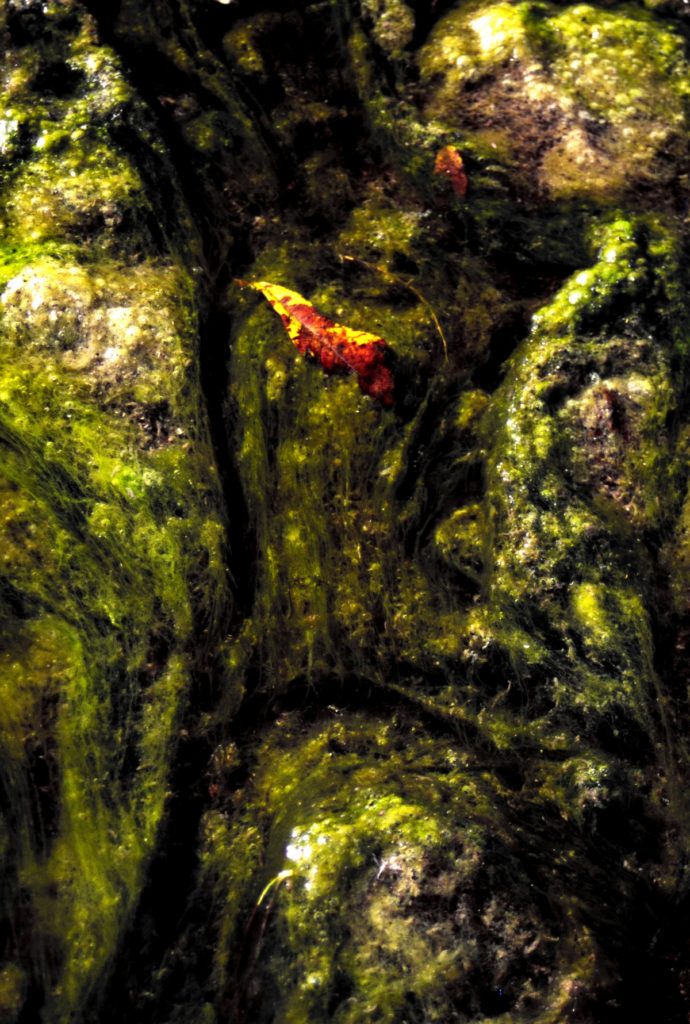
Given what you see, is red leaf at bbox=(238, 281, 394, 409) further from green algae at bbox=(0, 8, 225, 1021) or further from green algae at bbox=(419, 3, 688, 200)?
green algae at bbox=(419, 3, 688, 200)

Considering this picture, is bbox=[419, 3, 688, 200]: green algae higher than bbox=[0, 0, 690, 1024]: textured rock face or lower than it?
higher

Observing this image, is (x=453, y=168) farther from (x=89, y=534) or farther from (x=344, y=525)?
(x=89, y=534)

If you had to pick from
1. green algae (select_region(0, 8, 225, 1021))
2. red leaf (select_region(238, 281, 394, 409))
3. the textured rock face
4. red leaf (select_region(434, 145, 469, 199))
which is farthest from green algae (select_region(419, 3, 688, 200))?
green algae (select_region(0, 8, 225, 1021))

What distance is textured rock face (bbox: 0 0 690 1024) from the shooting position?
1.84 m

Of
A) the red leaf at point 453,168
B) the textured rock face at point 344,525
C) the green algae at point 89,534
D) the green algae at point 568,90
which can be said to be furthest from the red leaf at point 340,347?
the green algae at point 568,90

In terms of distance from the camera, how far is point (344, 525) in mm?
2221

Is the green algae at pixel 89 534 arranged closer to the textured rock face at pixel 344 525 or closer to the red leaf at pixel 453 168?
the textured rock face at pixel 344 525

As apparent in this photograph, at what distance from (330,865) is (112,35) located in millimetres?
2637

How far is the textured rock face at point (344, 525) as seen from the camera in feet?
6.04

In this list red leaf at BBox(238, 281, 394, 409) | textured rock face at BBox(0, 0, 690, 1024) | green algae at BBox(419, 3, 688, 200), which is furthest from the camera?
green algae at BBox(419, 3, 688, 200)

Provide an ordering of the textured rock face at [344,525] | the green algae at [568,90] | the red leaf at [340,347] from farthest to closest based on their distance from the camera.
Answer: the green algae at [568,90] → the red leaf at [340,347] → the textured rock face at [344,525]

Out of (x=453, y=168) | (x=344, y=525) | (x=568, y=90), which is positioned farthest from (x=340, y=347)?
(x=568, y=90)

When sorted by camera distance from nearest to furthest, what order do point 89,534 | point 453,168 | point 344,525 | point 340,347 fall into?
point 89,534 → point 344,525 → point 340,347 → point 453,168

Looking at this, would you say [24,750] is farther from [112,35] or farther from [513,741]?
[112,35]
